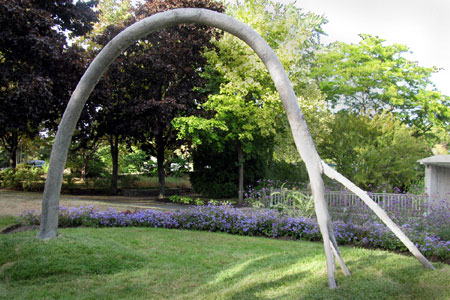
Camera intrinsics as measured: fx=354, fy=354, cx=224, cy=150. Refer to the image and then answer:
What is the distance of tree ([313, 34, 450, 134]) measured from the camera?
24.7 m

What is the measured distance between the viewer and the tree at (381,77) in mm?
24688

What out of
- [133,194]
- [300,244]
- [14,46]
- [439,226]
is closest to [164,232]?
[300,244]

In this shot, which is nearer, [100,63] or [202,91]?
[100,63]

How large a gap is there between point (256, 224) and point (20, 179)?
16176mm

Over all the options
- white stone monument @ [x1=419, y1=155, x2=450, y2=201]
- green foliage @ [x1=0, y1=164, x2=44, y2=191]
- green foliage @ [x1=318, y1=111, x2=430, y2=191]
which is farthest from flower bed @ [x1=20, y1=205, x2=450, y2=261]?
green foliage @ [x1=0, y1=164, x2=44, y2=191]

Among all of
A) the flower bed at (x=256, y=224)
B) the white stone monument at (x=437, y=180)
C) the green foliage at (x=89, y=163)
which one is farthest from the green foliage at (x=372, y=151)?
the green foliage at (x=89, y=163)

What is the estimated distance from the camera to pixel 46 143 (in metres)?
22.2

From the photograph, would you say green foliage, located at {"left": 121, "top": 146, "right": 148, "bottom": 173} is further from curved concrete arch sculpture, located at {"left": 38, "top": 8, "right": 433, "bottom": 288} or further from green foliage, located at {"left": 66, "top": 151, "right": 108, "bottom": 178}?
curved concrete arch sculpture, located at {"left": 38, "top": 8, "right": 433, "bottom": 288}

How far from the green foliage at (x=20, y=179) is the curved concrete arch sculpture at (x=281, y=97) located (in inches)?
595

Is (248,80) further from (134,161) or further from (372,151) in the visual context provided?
(134,161)

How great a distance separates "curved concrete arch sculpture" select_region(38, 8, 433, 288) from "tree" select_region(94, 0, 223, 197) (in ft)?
26.5

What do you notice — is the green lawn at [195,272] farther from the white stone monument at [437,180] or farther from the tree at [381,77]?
the tree at [381,77]

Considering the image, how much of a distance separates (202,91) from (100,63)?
9534 mm

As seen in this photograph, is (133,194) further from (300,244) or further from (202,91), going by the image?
(300,244)
